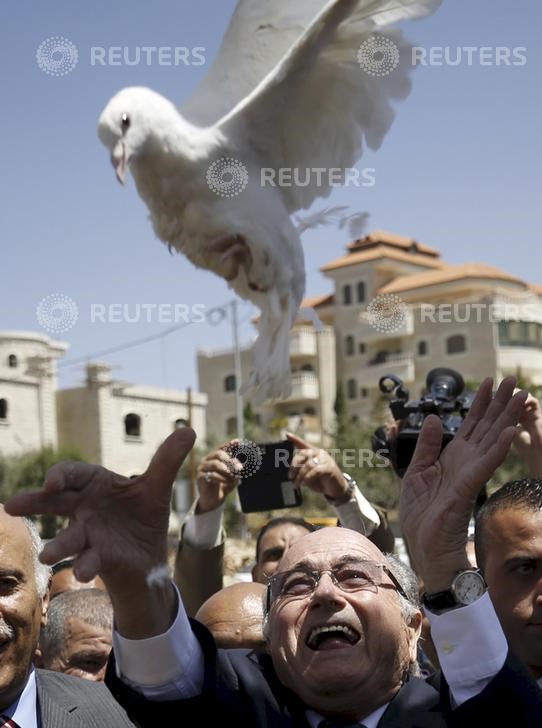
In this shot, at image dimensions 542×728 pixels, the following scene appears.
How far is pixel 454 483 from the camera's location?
2717 mm

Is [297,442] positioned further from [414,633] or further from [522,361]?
[522,361]

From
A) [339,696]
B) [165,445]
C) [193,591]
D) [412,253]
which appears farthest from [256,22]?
[412,253]

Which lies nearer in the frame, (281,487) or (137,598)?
(137,598)

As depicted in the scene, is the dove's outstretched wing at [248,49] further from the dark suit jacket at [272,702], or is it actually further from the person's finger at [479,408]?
the dark suit jacket at [272,702]

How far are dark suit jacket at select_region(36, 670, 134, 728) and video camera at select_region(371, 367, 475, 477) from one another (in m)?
1.26

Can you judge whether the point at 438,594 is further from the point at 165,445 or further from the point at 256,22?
the point at 256,22

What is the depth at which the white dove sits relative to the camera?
9.18 feet

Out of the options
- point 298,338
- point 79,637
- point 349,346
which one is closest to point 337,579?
point 79,637

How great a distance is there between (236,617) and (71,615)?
0.59 metres

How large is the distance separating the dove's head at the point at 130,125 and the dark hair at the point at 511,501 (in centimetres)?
136

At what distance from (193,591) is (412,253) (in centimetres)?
1126

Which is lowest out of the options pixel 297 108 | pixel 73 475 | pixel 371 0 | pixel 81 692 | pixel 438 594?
pixel 81 692

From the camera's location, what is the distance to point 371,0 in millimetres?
3150

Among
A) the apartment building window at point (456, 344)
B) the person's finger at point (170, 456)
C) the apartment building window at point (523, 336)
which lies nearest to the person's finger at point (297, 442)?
the person's finger at point (170, 456)
